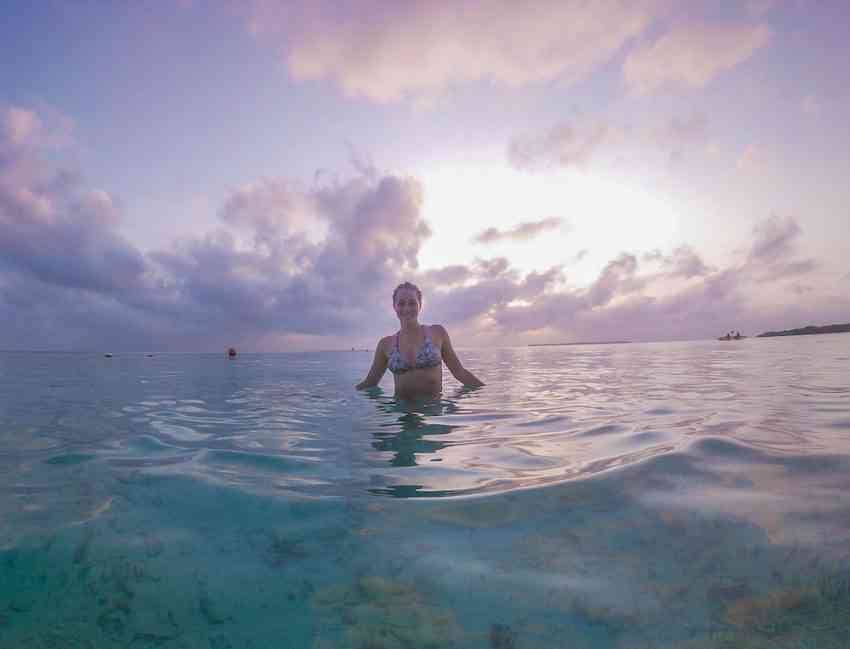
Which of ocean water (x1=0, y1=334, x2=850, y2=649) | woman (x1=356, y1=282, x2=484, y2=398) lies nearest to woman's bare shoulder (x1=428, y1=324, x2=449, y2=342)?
woman (x1=356, y1=282, x2=484, y2=398)

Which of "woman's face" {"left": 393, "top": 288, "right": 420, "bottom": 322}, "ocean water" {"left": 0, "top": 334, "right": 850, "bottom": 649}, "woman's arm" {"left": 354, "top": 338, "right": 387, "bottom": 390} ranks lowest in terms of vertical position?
"ocean water" {"left": 0, "top": 334, "right": 850, "bottom": 649}

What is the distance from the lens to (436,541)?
2.06 meters

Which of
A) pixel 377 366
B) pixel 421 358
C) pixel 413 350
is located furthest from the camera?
pixel 377 366

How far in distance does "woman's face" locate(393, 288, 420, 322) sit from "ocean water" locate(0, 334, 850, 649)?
3580 millimetres

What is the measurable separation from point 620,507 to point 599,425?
2.72 m

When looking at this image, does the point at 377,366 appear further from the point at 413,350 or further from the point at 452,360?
the point at 452,360

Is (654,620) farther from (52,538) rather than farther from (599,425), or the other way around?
(599,425)

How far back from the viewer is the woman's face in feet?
25.3

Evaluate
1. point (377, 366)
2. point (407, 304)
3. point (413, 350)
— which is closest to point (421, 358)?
point (413, 350)

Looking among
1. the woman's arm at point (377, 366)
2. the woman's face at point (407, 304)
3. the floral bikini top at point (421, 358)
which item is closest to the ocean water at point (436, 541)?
the floral bikini top at point (421, 358)

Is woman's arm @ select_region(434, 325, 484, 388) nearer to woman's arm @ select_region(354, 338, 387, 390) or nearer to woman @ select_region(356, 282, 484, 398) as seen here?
woman @ select_region(356, 282, 484, 398)

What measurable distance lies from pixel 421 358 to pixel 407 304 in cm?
102

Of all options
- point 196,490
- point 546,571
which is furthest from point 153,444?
point 546,571

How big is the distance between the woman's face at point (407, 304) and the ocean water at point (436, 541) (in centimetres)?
358
